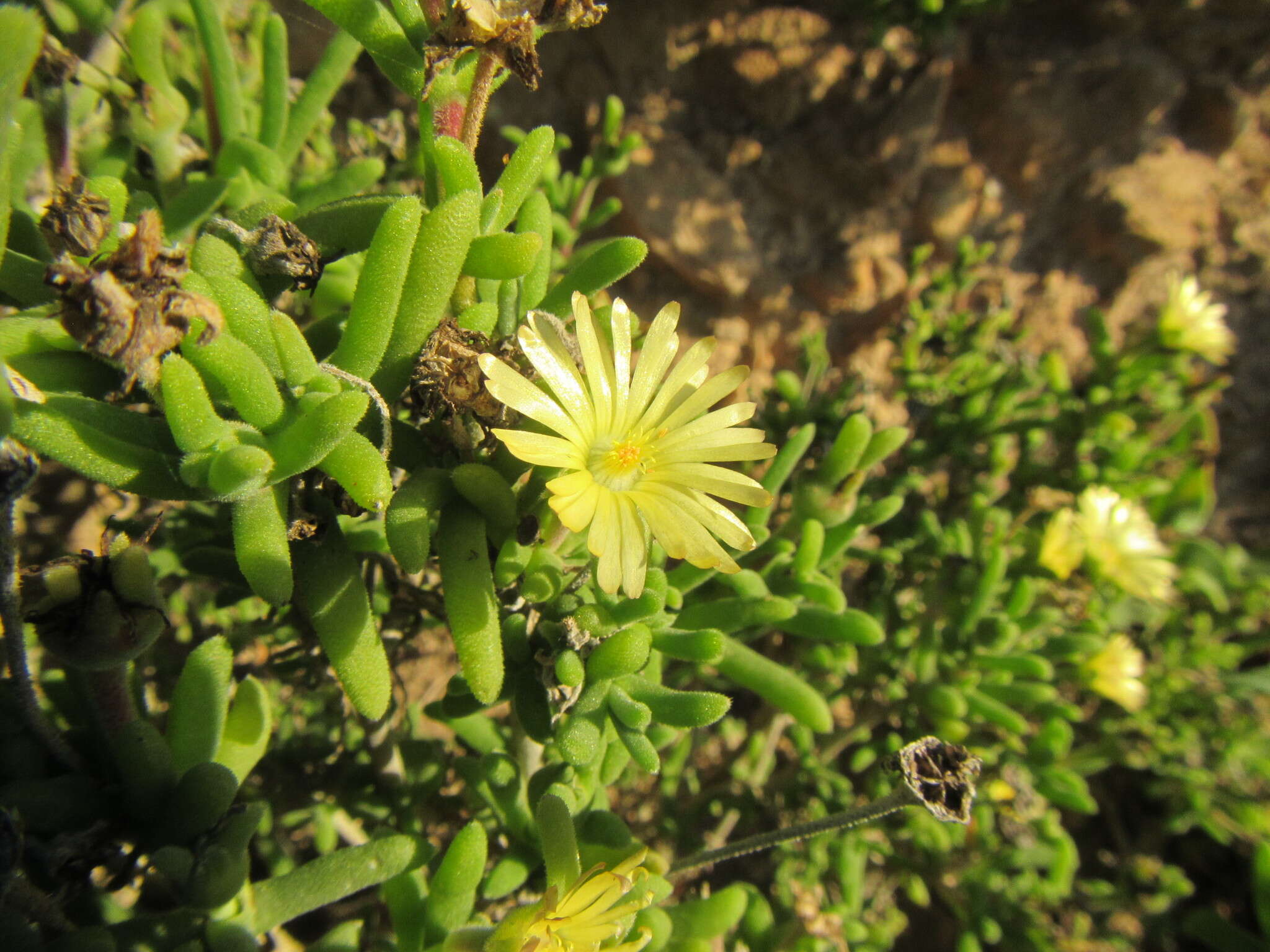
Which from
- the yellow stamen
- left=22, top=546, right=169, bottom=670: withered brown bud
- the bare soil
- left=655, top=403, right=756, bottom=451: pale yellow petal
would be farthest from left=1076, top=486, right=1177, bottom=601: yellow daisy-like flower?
left=22, top=546, right=169, bottom=670: withered brown bud

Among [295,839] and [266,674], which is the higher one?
[266,674]

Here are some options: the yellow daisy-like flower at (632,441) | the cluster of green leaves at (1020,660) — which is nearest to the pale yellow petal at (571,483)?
the yellow daisy-like flower at (632,441)

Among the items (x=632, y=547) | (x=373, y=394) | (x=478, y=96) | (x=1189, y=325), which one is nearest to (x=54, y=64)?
(x=478, y=96)

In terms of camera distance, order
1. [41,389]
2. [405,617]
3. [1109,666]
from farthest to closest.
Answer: [1109,666], [405,617], [41,389]

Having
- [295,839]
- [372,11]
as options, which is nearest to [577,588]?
[372,11]

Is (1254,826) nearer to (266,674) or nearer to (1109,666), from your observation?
(1109,666)

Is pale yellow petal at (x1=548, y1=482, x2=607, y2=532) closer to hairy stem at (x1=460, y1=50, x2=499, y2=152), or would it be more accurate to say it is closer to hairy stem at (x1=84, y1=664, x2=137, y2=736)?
hairy stem at (x1=460, y1=50, x2=499, y2=152)
